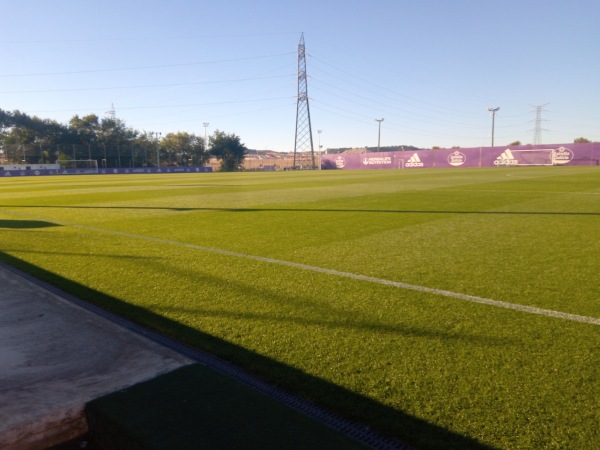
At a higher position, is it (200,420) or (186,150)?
(186,150)

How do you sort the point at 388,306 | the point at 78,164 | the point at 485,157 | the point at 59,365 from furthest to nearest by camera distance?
the point at 78,164
the point at 485,157
the point at 388,306
the point at 59,365

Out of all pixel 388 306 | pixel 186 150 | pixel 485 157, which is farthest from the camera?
pixel 186 150

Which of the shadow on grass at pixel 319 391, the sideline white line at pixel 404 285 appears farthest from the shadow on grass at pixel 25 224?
the shadow on grass at pixel 319 391

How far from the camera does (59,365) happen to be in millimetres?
2701

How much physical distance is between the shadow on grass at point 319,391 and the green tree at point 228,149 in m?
90.7

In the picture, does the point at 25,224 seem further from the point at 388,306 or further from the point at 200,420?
the point at 200,420

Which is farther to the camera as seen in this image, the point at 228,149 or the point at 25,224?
the point at 228,149

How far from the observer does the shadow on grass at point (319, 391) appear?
2045 mm

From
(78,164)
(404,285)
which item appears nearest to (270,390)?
(404,285)

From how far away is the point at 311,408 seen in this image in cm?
230

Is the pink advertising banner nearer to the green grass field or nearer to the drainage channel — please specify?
the green grass field

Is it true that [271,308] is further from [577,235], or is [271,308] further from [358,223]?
[577,235]

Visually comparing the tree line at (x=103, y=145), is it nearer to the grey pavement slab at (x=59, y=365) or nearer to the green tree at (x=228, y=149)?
the green tree at (x=228, y=149)

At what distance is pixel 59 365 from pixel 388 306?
8.70 feet
